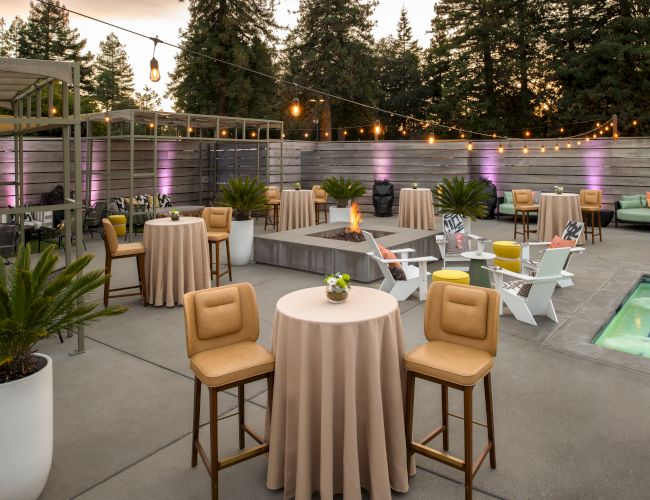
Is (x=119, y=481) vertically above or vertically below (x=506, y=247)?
below

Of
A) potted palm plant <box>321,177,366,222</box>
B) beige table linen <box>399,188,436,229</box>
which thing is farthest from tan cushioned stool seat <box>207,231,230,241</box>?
beige table linen <box>399,188,436,229</box>

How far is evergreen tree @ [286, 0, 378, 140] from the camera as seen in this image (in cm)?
2558

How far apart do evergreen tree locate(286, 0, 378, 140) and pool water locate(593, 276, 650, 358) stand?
2094cm

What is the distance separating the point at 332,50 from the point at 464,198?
20.0m

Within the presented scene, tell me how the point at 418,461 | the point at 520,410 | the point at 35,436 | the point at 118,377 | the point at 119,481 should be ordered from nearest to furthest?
the point at 35,436
the point at 119,481
the point at 418,461
the point at 520,410
the point at 118,377

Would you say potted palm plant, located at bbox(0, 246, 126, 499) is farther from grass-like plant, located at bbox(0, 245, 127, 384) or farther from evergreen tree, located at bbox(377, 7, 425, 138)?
evergreen tree, located at bbox(377, 7, 425, 138)

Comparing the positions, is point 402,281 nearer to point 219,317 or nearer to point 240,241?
point 240,241

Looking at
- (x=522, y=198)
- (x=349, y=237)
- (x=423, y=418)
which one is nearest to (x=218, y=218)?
(x=349, y=237)

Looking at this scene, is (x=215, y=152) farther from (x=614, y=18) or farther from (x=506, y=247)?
(x=614, y=18)

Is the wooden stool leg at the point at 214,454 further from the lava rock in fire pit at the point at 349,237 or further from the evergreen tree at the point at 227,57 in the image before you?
the evergreen tree at the point at 227,57

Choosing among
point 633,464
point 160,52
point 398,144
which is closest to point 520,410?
point 633,464

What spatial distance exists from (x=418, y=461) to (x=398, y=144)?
13840 millimetres

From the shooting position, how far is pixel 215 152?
15812 millimetres

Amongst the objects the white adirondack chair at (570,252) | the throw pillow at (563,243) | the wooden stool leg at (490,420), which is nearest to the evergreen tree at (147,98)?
the white adirondack chair at (570,252)
